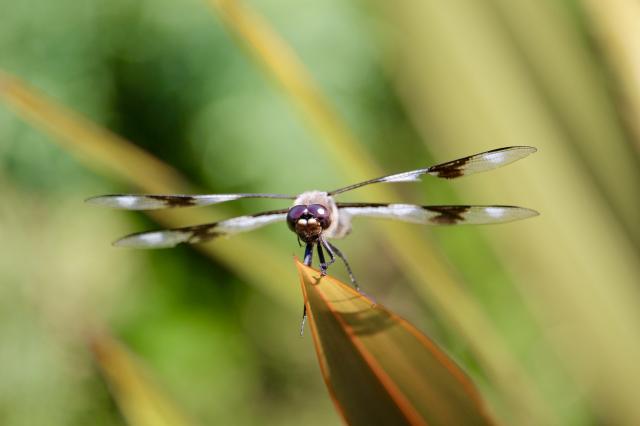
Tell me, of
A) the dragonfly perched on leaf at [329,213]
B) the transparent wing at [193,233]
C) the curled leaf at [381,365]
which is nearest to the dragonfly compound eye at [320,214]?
the dragonfly perched on leaf at [329,213]

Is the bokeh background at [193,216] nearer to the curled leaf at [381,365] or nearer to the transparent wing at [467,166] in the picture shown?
the transparent wing at [467,166]

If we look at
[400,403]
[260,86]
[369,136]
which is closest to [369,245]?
[369,136]

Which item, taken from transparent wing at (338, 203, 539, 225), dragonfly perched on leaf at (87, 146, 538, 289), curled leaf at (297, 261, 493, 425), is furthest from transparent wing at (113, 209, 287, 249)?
curled leaf at (297, 261, 493, 425)

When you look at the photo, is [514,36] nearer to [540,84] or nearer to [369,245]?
[540,84]

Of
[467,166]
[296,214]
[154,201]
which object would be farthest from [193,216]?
[467,166]

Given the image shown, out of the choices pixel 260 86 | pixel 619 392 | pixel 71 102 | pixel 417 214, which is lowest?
pixel 619 392

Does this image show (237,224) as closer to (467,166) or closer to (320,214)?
(320,214)

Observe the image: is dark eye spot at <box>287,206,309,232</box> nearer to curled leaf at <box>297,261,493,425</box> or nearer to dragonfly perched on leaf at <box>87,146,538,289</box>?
dragonfly perched on leaf at <box>87,146,538,289</box>

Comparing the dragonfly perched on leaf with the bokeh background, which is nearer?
the dragonfly perched on leaf
